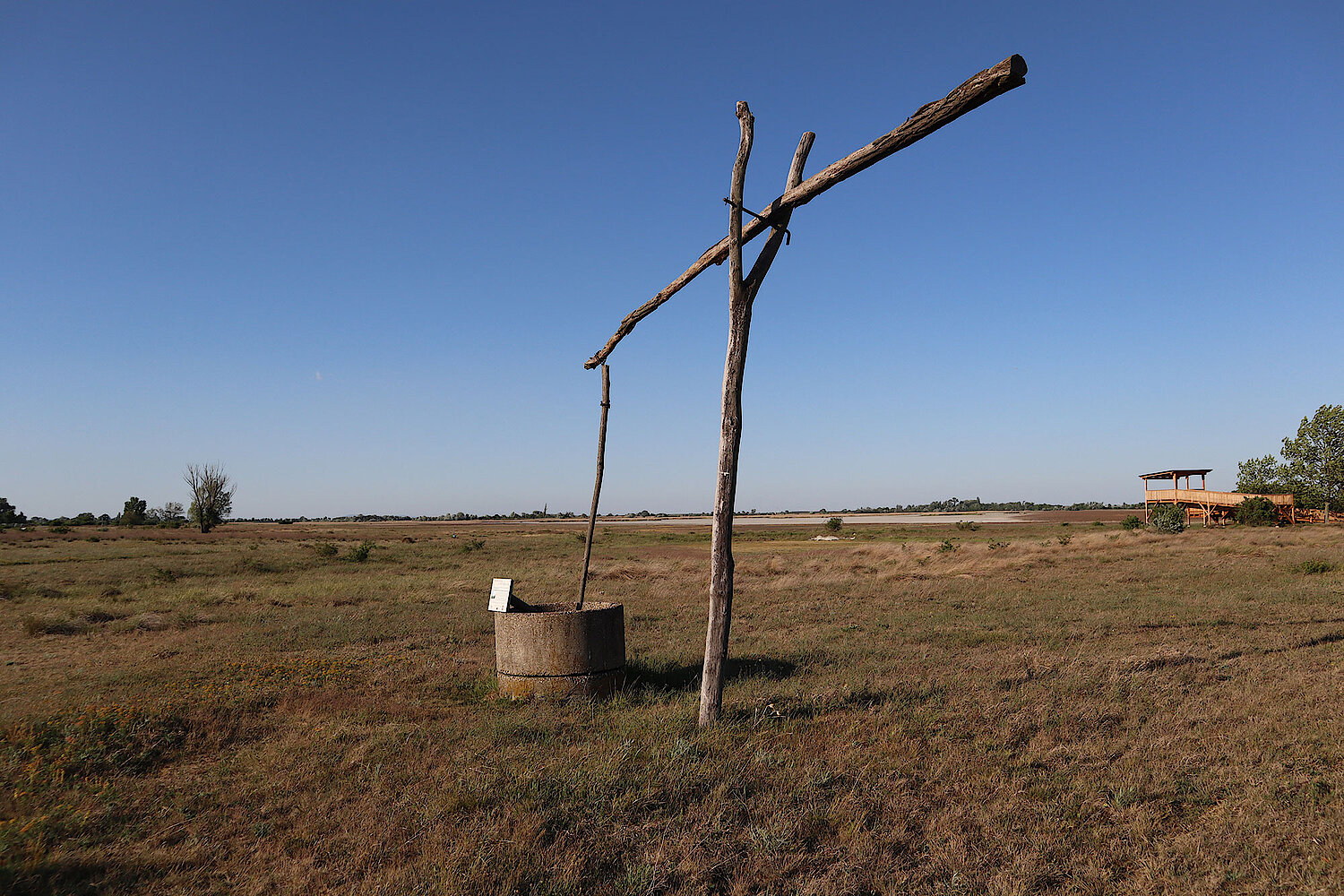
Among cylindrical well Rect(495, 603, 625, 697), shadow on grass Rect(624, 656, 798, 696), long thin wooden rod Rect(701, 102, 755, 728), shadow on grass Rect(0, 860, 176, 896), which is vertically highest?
long thin wooden rod Rect(701, 102, 755, 728)

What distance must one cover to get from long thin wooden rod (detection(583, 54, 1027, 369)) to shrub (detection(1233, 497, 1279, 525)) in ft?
164

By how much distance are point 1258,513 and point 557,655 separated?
5093cm

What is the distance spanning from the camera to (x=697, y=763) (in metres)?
5.65

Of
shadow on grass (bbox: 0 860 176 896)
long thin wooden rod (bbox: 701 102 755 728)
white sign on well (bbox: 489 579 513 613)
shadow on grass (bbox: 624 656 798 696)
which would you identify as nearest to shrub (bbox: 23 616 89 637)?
white sign on well (bbox: 489 579 513 613)

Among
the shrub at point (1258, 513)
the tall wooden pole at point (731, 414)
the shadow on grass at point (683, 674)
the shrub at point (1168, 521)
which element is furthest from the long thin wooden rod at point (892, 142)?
the shrub at point (1258, 513)

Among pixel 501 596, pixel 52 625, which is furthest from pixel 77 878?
pixel 52 625

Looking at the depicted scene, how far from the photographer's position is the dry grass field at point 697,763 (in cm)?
427

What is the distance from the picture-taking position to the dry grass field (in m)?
4.27

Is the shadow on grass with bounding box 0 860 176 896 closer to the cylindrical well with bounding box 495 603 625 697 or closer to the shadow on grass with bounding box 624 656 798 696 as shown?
the cylindrical well with bounding box 495 603 625 697

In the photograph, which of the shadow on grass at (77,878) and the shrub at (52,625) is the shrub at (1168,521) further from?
the shadow on grass at (77,878)

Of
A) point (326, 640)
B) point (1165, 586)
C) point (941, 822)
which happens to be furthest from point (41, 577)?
point (1165, 586)

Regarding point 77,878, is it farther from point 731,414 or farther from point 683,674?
point 683,674

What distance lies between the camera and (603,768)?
547 centimetres

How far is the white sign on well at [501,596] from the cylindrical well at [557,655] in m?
0.54
